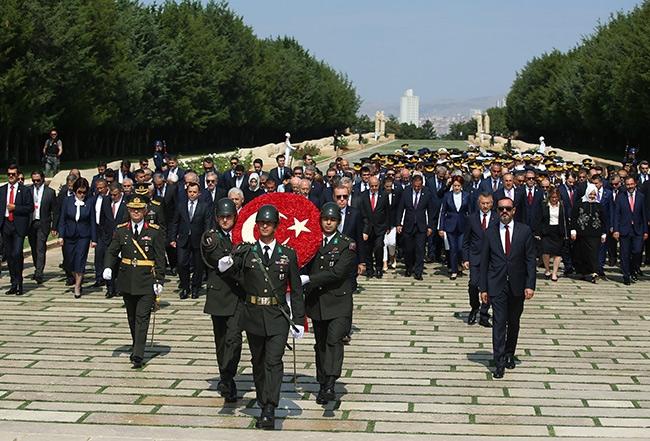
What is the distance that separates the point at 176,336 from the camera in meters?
13.2

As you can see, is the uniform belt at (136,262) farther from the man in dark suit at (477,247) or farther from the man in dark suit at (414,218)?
the man in dark suit at (414,218)

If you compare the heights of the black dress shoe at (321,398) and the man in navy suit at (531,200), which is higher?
the man in navy suit at (531,200)

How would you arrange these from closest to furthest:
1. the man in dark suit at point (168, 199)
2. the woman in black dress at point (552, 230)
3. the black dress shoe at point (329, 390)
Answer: the black dress shoe at point (329, 390) < the man in dark suit at point (168, 199) < the woman in black dress at point (552, 230)

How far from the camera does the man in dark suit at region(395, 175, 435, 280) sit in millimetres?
19062

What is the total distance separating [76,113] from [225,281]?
39.0 meters

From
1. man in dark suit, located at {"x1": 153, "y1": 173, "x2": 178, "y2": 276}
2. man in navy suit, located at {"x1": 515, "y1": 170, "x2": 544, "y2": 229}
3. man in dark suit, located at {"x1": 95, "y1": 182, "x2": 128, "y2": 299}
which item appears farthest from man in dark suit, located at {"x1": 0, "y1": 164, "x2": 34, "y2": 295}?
man in navy suit, located at {"x1": 515, "y1": 170, "x2": 544, "y2": 229}

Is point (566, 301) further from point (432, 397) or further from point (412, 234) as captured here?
point (432, 397)

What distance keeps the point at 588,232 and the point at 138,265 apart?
10.0m

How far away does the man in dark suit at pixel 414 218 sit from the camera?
1906 centimetres

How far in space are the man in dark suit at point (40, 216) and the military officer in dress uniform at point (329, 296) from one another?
8.80m

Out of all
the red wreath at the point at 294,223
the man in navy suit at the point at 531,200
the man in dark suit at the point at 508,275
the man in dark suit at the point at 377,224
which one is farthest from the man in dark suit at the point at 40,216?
the man in dark suit at the point at 508,275

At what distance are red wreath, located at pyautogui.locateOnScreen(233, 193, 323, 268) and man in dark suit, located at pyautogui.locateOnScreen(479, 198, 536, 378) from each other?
232cm

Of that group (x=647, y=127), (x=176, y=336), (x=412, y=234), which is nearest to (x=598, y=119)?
(x=647, y=127)

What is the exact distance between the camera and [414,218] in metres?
19.1
